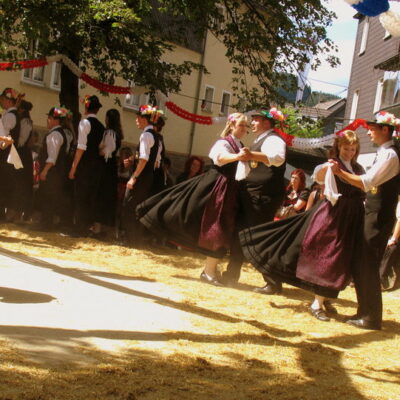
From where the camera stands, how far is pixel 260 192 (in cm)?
793

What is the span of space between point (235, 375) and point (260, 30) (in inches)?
497

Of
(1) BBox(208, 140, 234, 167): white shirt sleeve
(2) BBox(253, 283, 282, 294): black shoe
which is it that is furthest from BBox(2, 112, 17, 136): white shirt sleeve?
(2) BBox(253, 283, 282, 294): black shoe

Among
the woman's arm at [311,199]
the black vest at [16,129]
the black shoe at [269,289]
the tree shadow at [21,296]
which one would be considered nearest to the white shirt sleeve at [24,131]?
the black vest at [16,129]

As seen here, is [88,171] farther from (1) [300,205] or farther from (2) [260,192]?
(2) [260,192]

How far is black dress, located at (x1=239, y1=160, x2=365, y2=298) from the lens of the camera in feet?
21.7

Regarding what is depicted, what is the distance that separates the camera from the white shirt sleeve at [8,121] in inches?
417

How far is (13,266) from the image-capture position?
7285 mm

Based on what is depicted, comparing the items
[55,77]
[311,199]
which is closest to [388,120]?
[311,199]

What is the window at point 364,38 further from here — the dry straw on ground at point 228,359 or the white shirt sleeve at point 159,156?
the dry straw on ground at point 228,359

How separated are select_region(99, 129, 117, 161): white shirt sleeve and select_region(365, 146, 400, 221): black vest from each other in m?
5.16

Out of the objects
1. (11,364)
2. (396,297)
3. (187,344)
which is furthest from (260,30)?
(11,364)

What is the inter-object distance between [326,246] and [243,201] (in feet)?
4.96

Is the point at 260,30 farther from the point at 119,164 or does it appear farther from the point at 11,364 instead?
the point at 11,364

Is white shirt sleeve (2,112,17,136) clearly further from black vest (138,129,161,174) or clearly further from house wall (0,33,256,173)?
house wall (0,33,256,173)
